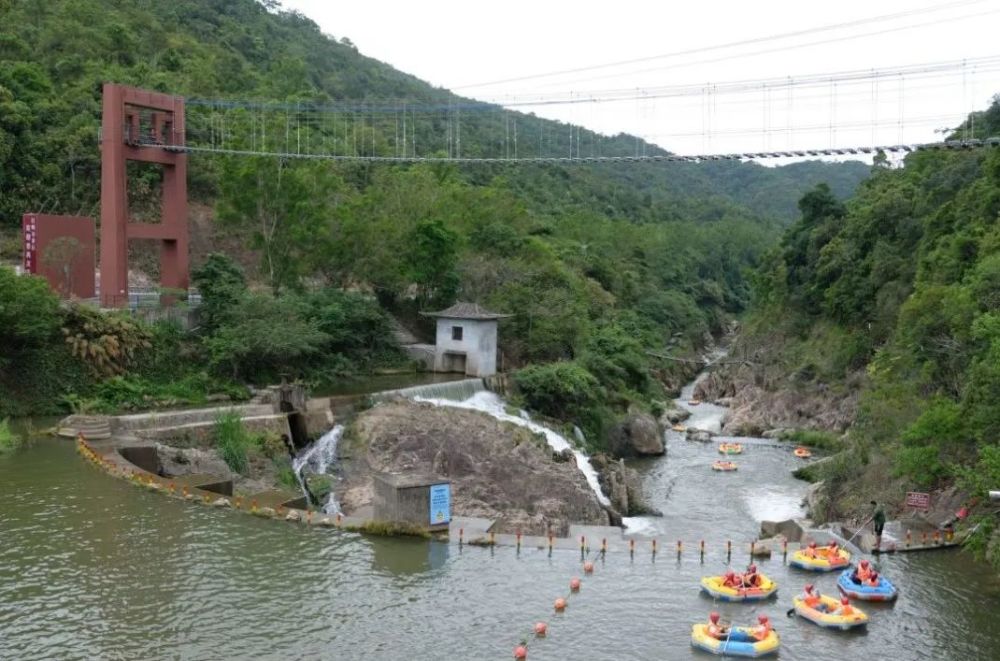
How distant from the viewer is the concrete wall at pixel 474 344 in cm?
3662

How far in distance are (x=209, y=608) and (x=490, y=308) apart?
88.5 feet

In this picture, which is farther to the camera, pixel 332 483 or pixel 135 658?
pixel 332 483

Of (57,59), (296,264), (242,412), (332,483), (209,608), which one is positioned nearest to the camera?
(209,608)

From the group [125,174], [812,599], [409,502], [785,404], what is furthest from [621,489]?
[125,174]

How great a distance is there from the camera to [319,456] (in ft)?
87.1

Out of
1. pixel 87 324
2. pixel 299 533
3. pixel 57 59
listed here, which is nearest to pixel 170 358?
pixel 87 324

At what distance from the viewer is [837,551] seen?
18.8 metres

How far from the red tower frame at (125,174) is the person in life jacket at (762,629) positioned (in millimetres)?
26423

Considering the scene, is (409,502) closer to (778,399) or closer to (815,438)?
(815,438)

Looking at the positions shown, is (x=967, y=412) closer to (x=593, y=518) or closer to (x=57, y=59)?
(x=593, y=518)

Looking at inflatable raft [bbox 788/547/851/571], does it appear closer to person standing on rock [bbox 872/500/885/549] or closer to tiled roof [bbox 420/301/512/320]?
person standing on rock [bbox 872/500/885/549]

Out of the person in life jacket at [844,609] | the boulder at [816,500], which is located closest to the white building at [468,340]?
the boulder at [816,500]

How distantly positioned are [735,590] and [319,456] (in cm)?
1392

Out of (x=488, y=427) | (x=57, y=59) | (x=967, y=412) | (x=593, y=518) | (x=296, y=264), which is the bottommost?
(x=593, y=518)
